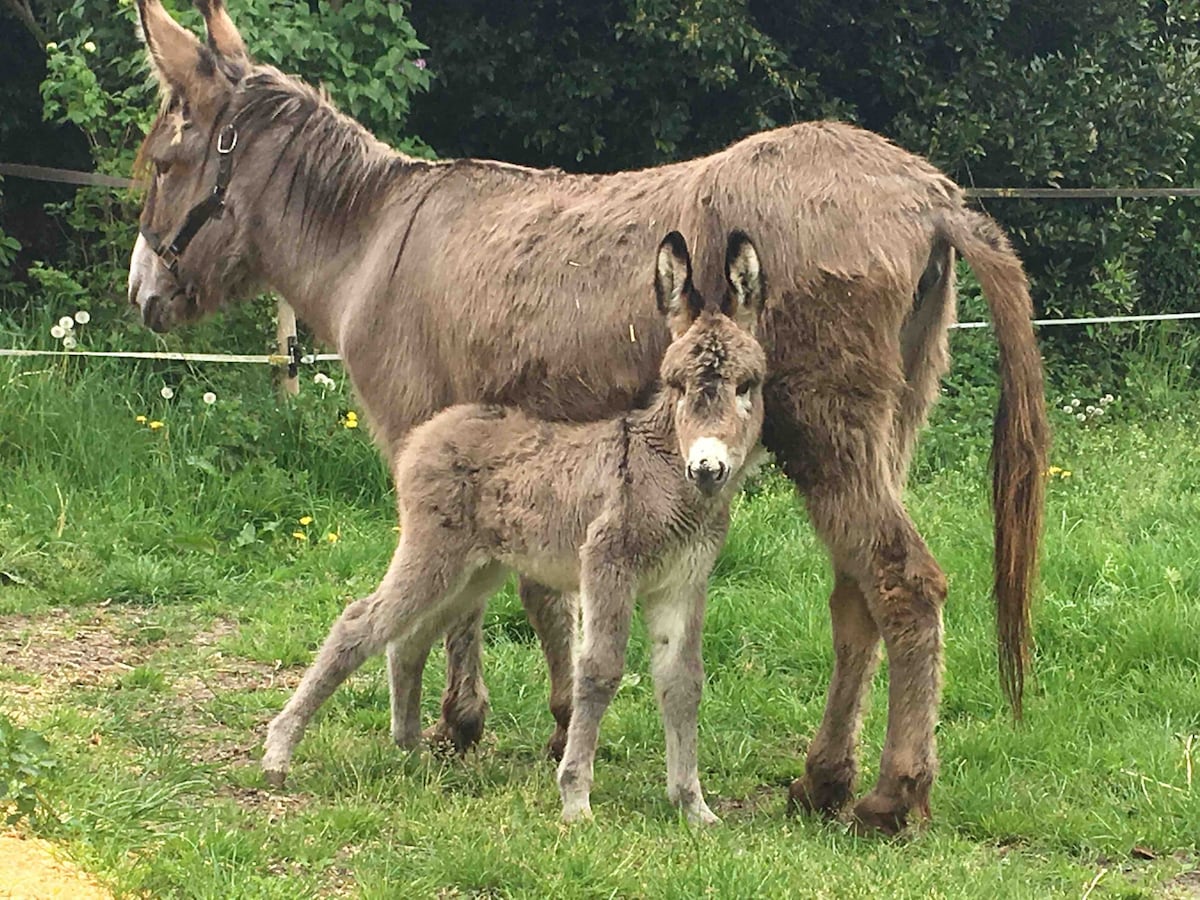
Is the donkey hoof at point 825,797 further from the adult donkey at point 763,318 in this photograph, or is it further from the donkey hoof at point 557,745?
the donkey hoof at point 557,745

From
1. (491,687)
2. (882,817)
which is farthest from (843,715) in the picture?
(491,687)

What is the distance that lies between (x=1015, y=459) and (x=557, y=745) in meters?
1.69

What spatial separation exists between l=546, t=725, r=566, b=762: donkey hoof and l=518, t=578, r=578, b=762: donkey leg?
0.09 feet

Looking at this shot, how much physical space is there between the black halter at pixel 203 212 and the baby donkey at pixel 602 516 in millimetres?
1315

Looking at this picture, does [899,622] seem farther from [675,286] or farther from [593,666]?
[675,286]

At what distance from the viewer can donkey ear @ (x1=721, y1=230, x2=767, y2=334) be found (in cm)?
360

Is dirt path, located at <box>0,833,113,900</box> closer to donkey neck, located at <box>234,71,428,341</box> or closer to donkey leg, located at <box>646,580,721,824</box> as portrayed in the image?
donkey leg, located at <box>646,580,721,824</box>

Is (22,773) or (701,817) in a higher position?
(22,773)

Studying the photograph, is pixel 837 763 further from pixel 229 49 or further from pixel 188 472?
pixel 188 472

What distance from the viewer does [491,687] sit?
5125mm

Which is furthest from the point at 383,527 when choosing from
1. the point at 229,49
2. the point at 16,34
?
the point at 16,34

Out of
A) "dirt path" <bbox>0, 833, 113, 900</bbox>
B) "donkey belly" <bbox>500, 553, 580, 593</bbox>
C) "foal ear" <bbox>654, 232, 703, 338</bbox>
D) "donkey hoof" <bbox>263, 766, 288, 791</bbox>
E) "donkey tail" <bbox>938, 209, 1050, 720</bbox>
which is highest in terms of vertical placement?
"foal ear" <bbox>654, 232, 703, 338</bbox>

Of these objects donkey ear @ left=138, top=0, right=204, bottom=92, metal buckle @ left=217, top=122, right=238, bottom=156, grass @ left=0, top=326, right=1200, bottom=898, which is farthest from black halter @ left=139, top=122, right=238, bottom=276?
grass @ left=0, top=326, right=1200, bottom=898

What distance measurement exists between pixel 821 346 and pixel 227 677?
8.71ft
